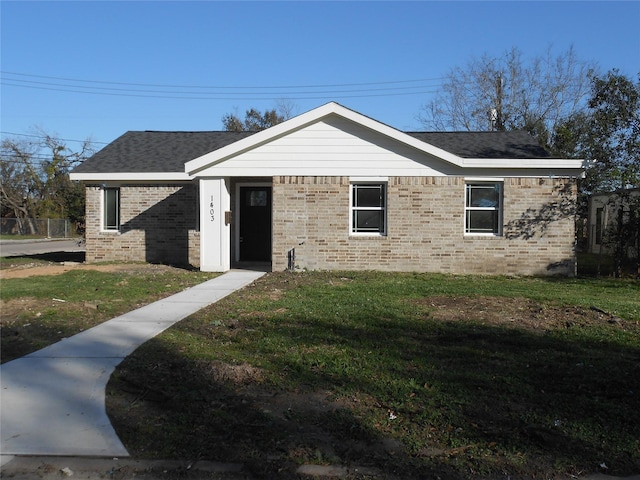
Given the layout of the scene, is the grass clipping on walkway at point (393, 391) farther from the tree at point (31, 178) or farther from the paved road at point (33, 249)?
the tree at point (31, 178)

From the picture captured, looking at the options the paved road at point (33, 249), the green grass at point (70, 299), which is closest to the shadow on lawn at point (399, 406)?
the green grass at point (70, 299)

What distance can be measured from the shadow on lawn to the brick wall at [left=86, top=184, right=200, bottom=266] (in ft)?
34.2

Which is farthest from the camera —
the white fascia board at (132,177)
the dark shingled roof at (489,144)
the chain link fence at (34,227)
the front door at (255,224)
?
the chain link fence at (34,227)

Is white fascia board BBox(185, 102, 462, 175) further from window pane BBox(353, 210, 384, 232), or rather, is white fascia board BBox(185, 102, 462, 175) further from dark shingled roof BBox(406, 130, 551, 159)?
window pane BBox(353, 210, 384, 232)

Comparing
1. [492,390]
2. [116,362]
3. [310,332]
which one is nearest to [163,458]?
[116,362]

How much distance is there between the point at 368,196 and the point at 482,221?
3.05 meters

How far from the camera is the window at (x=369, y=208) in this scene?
14.6 meters

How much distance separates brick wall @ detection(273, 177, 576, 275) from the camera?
14.2 metres

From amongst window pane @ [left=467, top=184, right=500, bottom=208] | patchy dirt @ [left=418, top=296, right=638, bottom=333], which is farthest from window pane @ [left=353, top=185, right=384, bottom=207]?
patchy dirt @ [left=418, top=296, right=638, bottom=333]

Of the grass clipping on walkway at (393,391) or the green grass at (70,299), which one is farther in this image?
the green grass at (70,299)

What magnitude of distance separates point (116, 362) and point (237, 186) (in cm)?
1146

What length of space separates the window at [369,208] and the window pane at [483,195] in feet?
7.35

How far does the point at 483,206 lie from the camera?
1455 cm

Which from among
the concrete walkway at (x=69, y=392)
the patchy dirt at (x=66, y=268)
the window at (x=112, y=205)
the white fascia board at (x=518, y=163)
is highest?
the white fascia board at (x=518, y=163)
